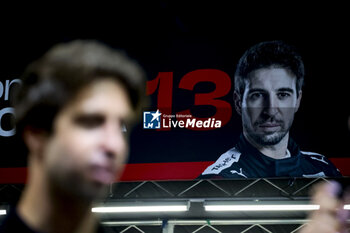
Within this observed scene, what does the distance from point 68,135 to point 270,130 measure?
5.92m

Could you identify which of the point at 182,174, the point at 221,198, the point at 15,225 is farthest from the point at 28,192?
the point at 221,198

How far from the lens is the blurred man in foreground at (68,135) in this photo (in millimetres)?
686

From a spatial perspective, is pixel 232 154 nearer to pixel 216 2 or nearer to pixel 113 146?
pixel 216 2

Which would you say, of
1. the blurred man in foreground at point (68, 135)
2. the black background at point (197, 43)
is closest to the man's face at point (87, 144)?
the blurred man in foreground at point (68, 135)

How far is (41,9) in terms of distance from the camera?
280 inches

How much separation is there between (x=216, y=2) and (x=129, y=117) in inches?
264

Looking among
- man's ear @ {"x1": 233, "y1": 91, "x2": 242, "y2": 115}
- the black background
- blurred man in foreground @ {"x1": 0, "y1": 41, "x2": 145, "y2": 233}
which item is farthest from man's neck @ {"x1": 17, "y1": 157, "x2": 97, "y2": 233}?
man's ear @ {"x1": 233, "y1": 91, "x2": 242, "y2": 115}

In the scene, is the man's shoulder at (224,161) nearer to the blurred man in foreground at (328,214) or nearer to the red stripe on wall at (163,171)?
the red stripe on wall at (163,171)

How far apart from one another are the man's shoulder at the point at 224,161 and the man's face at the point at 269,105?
12.4 inches

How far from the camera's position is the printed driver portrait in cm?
640

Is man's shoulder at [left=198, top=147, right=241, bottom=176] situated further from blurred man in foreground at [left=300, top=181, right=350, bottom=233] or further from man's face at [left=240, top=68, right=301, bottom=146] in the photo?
blurred man in foreground at [left=300, top=181, right=350, bottom=233]

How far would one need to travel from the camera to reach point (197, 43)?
23.5ft

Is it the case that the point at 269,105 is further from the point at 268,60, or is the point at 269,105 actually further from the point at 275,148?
the point at 268,60

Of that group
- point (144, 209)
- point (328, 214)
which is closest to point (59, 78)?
point (328, 214)
